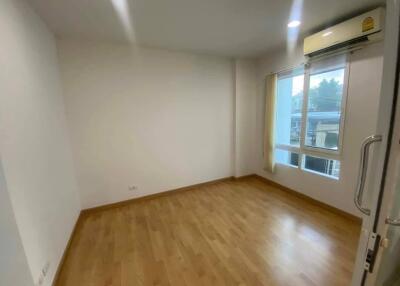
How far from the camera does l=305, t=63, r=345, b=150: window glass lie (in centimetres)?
250

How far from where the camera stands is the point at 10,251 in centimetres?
97

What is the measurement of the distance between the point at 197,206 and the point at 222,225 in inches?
24.6

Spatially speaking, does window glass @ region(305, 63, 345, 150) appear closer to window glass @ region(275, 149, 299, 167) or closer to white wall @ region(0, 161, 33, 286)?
window glass @ region(275, 149, 299, 167)

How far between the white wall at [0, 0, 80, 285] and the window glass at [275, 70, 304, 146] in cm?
338

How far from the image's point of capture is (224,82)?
3.60m

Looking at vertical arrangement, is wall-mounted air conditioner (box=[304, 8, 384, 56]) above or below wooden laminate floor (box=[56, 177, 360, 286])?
above

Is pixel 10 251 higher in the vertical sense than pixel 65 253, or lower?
higher

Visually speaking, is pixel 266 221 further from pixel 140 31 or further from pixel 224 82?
pixel 140 31

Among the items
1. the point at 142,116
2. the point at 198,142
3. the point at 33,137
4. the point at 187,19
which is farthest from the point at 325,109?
the point at 33,137

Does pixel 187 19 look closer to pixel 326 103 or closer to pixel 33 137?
pixel 33 137

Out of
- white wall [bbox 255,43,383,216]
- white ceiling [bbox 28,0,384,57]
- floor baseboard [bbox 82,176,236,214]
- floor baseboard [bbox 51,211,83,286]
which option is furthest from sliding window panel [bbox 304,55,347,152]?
floor baseboard [bbox 51,211,83,286]

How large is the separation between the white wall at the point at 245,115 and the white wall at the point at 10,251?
11.0ft

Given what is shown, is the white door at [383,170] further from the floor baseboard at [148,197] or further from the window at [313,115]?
the floor baseboard at [148,197]

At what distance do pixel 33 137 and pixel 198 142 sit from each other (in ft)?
7.84
